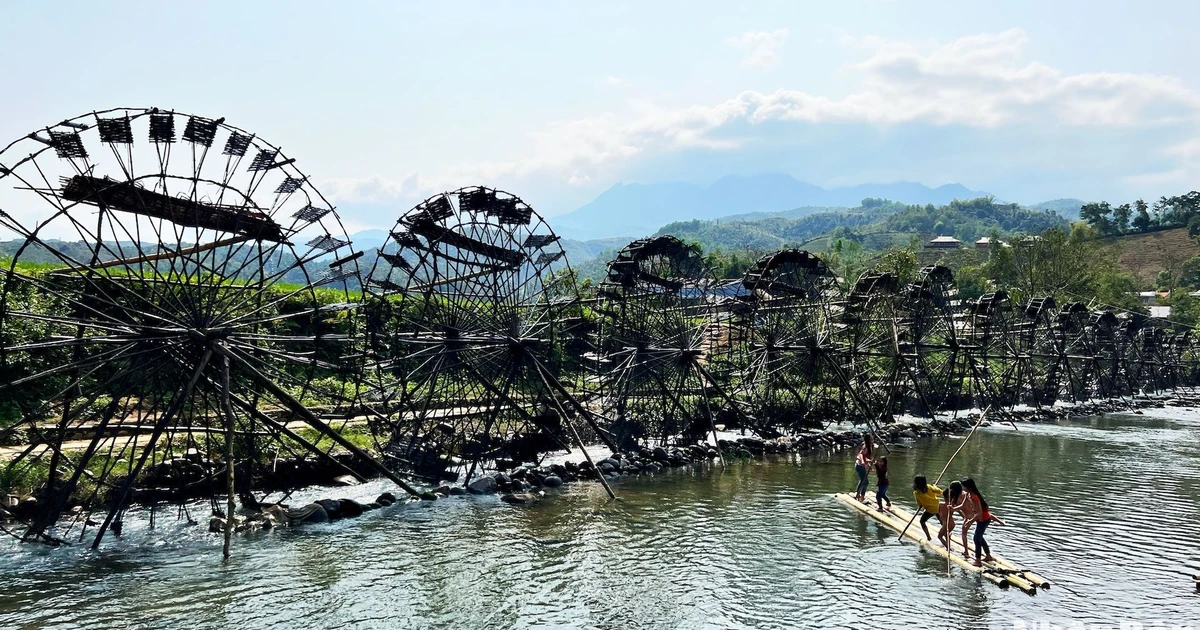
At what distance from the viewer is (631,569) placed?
1670cm

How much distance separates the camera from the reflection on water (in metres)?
14.1

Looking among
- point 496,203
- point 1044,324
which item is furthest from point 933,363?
point 496,203

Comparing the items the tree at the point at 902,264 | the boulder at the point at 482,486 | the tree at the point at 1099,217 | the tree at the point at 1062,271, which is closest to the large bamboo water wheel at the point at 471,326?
the boulder at the point at 482,486

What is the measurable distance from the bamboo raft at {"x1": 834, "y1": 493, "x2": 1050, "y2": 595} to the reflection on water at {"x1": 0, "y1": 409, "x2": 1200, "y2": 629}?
0.81ft

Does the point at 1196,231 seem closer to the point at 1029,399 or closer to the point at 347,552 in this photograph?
the point at 1029,399

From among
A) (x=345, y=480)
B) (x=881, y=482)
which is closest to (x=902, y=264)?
(x=881, y=482)

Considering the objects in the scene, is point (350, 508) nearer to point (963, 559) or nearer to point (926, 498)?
point (926, 498)

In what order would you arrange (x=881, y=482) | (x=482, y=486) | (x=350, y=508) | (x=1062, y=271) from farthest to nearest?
(x=1062, y=271)
(x=482, y=486)
(x=350, y=508)
(x=881, y=482)

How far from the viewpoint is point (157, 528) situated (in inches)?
749

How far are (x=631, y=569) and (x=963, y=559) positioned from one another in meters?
6.43

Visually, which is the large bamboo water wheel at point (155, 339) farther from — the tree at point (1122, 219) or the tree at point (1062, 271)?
the tree at point (1122, 219)

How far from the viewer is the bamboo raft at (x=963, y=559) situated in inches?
583

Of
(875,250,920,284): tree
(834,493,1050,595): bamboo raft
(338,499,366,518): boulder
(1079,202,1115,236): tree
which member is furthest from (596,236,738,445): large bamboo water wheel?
(1079,202,1115,236): tree

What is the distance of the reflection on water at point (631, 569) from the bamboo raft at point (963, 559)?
0.25 m
